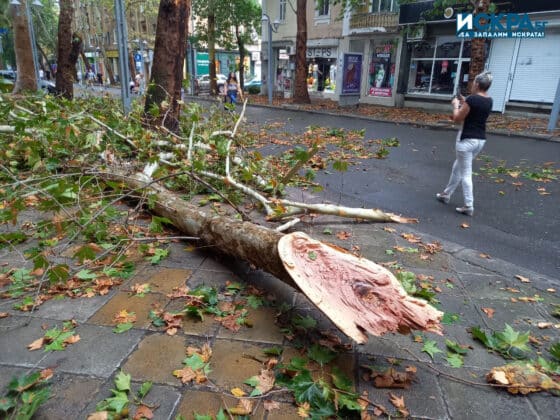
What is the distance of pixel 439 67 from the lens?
20562 millimetres

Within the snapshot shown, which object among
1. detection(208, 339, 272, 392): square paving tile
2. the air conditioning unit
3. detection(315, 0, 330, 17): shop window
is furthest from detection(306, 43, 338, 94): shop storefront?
detection(208, 339, 272, 392): square paving tile

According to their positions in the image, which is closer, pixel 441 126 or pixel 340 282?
pixel 340 282

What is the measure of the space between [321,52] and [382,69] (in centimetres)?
538

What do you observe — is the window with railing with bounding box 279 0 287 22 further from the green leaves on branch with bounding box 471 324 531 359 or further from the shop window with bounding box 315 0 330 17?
the green leaves on branch with bounding box 471 324 531 359

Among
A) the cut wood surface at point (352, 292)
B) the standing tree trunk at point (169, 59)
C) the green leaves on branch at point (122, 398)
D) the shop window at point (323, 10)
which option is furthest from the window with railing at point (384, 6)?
the green leaves on branch at point (122, 398)

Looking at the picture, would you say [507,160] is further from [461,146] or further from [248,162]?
[248,162]

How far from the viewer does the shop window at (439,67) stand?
765 inches

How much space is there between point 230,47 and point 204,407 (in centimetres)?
3207

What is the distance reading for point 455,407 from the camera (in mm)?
2102

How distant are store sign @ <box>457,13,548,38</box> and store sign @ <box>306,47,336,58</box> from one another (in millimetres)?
11255

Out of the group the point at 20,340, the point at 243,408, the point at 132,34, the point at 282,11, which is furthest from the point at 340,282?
the point at 132,34

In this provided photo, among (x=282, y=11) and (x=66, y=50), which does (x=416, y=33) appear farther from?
(x=66, y=50)

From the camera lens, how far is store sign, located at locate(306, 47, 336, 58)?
86.9 feet

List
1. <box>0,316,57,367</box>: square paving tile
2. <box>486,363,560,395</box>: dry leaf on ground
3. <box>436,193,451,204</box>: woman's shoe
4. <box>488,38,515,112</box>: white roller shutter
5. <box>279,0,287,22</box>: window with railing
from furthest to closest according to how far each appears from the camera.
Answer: <box>279,0,287,22</box>: window with railing → <box>488,38,515,112</box>: white roller shutter → <box>436,193,451,204</box>: woman's shoe → <box>0,316,57,367</box>: square paving tile → <box>486,363,560,395</box>: dry leaf on ground
